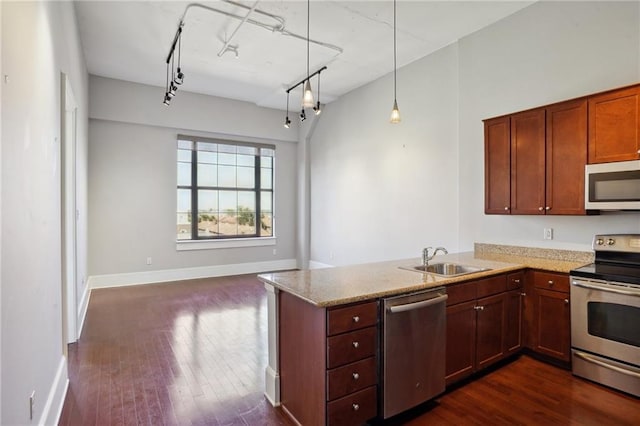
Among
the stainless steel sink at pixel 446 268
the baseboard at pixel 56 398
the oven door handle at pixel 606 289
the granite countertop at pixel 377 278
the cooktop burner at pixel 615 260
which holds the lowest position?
the baseboard at pixel 56 398

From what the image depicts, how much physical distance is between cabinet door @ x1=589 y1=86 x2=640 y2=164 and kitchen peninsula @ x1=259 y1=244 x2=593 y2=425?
3.21 ft

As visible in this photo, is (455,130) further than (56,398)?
Yes

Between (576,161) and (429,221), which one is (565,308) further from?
(429,221)

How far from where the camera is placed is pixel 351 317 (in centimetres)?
200

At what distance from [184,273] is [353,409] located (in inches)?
206

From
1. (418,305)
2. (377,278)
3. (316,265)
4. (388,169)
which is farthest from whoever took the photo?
(316,265)

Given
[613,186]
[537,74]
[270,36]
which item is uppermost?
[270,36]

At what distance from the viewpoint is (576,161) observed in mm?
2965

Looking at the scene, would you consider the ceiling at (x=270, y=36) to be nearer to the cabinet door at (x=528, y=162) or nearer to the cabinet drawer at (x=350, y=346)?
the cabinet door at (x=528, y=162)

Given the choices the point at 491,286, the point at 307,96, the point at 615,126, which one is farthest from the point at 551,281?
the point at 307,96

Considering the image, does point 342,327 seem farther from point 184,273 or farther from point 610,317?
point 184,273

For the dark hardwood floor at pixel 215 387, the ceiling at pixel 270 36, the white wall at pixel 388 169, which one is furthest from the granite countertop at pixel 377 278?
the ceiling at pixel 270 36

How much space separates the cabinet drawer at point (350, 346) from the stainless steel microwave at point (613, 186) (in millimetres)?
2176

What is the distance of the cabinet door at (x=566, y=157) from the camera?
2928 mm
